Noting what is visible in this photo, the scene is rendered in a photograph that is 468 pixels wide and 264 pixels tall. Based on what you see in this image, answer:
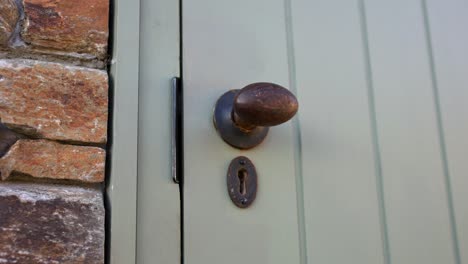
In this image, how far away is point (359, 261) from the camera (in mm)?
907

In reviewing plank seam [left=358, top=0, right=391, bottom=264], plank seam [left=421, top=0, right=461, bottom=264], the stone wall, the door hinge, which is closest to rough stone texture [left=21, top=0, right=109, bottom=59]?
the stone wall

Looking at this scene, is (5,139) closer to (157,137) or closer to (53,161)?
(53,161)

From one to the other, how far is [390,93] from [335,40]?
13cm

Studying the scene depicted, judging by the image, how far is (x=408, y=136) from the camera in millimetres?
1016

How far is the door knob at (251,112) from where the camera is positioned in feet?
2.63

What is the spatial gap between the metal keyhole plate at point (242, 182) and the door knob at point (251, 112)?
3 cm

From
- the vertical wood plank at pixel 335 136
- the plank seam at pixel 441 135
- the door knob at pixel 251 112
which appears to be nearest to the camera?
the door knob at pixel 251 112

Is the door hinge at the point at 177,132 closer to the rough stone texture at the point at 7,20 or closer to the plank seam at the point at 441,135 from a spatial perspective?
the rough stone texture at the point at 7,20

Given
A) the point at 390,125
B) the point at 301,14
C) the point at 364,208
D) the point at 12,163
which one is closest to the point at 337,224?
the point at 364,208

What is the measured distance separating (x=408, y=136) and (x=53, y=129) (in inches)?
22.6

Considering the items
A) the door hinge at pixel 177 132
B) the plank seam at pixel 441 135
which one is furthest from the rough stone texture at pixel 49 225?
the plank seam at pixel 441 135

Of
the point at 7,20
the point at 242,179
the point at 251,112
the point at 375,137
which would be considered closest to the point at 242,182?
the point at 242,179

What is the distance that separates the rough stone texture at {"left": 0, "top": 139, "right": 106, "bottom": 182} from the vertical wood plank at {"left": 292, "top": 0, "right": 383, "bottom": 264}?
1.03 ft

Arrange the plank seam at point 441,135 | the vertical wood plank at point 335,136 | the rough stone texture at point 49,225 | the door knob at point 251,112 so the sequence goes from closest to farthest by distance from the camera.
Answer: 1. the rough stone texture at point 49,225
2. the door knob at point 251,112
3. the vertical wood plank at point 335,136
4. the plank seam at point 441,135
